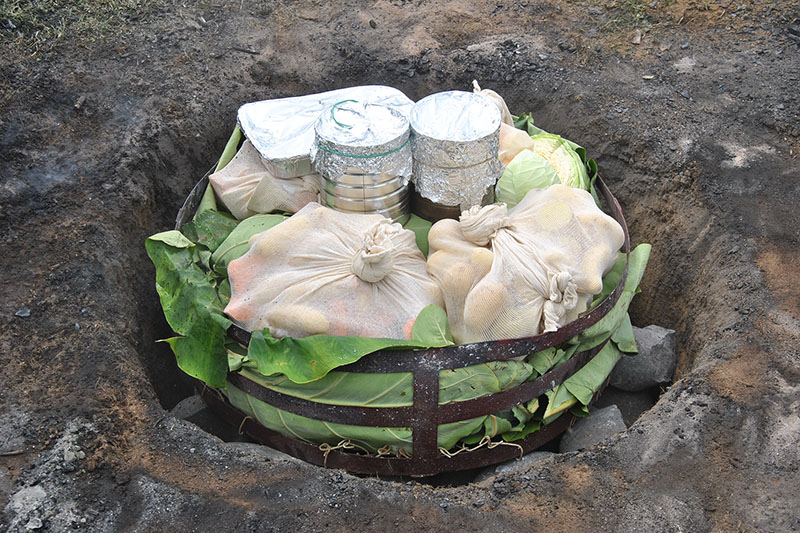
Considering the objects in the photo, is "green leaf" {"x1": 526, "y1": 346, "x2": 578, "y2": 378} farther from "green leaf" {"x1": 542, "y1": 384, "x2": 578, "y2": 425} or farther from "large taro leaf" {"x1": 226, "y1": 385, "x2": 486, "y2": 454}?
"large taro leaf" {"x1": 226, "y1": 385, "x2": 486, "y2": 454}

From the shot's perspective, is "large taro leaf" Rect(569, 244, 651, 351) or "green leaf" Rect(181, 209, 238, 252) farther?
"green leaf" Rect(181, 209, 238, 252)

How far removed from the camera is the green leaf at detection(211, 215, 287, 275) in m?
3.95

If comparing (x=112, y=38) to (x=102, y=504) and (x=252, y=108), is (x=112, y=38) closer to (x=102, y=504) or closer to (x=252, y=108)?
(x=252, y=108)

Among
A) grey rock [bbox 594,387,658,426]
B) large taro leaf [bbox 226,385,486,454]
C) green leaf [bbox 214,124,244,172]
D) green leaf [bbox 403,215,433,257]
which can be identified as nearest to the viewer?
large taro leaf [bbox 226,385,486,454]

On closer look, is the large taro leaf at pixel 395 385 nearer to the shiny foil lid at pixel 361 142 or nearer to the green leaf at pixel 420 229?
the green leaf at pixel 420 229

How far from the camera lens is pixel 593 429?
3869 millimetres

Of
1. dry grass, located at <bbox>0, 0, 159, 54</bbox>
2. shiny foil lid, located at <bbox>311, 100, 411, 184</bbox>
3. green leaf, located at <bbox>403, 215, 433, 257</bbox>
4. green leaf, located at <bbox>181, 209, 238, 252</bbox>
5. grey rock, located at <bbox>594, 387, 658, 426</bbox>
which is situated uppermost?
shiny foil lid, located at <bbox>311, 100, 411, 184</bbox>

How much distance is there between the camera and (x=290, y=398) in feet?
11.6

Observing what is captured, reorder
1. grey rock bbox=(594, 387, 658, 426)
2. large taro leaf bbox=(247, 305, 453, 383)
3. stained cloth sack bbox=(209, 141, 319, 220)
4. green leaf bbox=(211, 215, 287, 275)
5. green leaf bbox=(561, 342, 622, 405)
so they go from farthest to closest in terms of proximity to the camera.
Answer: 1. grey rock bbox=(594, 387, 658, 426)
2. stained cloth sack bbox=(209, 141, 319, 220)
3. green leaf bbox=(211, 215, 287, 275)
4. green leaf bbox=(561, 342, 622, 405)
5. large taro leaf bbox=(247, 305, 453, 383)

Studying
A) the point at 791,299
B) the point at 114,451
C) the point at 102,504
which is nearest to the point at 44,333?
the point at 114,451

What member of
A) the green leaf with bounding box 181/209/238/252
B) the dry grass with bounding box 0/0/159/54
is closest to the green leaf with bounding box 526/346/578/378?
the green leaf with bounding box 181/209/238/252

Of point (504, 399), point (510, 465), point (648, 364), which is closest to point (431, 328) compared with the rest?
point (504, 399)

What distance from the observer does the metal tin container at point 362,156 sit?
3.66 metres

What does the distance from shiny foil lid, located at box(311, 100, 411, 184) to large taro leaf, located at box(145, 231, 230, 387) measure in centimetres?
87
